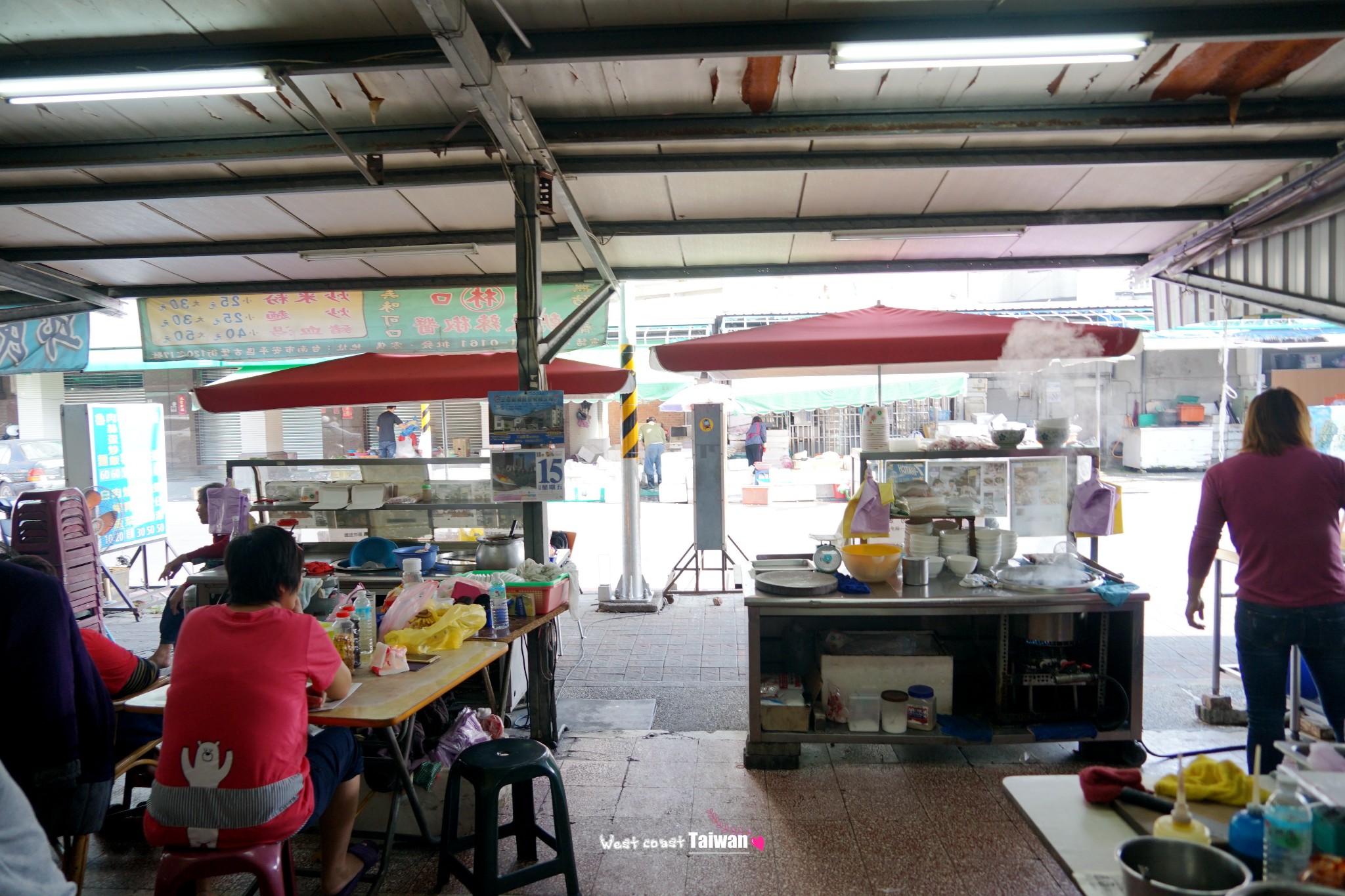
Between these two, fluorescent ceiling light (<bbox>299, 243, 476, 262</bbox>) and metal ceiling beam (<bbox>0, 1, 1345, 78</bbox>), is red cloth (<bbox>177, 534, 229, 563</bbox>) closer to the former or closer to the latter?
fluorescent ceiling light (<bbox>299, 243, 476, 262</bbox>)

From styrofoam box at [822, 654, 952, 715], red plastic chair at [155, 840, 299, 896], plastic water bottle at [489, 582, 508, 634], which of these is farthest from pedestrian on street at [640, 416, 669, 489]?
red plastic chair at [155, 840, 299, 896]

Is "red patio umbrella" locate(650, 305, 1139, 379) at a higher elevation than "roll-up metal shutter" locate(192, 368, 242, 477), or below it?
higher

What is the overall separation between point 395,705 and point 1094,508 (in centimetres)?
402

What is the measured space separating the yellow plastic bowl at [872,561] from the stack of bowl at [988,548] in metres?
0.51

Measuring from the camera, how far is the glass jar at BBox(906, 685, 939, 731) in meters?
4.20

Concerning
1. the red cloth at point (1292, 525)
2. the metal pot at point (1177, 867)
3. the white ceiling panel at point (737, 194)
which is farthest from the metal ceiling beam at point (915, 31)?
the metal pot at point (1177, 867)

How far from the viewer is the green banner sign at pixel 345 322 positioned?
287 inches

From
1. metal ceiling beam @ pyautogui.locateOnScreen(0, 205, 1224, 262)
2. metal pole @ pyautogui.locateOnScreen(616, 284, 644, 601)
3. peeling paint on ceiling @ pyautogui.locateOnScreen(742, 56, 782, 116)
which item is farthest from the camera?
metal pole @ pyautogui.locateOnScreen(616, 284, 644, 601)

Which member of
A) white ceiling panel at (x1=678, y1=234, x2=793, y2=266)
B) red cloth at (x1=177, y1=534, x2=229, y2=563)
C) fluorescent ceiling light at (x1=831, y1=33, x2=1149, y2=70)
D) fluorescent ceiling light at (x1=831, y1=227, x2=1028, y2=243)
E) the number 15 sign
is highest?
fluorescent ceiling light at (x1=831, y1=33, x2=1149, y2=70)

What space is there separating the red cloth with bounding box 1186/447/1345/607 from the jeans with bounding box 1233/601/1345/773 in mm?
60

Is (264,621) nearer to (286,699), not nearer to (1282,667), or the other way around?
(286,699)

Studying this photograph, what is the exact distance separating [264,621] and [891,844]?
2813 millimetres

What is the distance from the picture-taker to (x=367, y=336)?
7363 mm

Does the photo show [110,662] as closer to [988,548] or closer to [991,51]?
[988,548]
